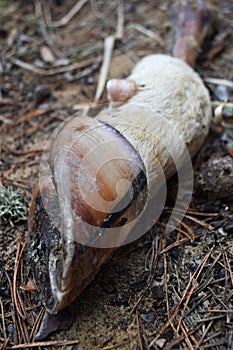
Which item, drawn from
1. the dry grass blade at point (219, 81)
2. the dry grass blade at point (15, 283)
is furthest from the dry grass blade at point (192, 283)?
the dry grass blade at point (219, 81)

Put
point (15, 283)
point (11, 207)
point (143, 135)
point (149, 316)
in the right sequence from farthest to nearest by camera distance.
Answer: point (11, 207), point (143, 135), point (15, 283), point (149, 316)

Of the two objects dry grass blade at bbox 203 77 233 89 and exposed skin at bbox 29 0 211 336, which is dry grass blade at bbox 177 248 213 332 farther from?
dry grass blade at bbox 203 77 233 89

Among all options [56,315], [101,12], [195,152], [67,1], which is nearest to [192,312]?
[56,315]

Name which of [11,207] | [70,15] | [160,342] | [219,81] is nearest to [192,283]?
[160,342]

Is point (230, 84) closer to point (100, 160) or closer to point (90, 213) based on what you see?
point (100, 160)

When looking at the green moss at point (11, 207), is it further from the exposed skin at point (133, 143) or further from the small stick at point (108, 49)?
the small stick at point (108, 49)

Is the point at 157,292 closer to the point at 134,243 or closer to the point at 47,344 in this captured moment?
the point at 134,243

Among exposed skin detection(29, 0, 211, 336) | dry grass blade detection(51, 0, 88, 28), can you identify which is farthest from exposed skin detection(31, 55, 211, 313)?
dry grass blade detection(51, 0, 88, 28)
